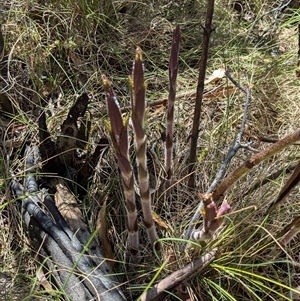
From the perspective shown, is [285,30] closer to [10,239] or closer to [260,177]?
[260,177]

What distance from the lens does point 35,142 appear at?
5.89ft

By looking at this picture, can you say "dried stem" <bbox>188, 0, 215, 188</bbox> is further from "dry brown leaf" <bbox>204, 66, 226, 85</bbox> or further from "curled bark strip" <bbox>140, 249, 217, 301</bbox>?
"dry brown leaf" <bbox>204, 66, 226, 85</bbox>

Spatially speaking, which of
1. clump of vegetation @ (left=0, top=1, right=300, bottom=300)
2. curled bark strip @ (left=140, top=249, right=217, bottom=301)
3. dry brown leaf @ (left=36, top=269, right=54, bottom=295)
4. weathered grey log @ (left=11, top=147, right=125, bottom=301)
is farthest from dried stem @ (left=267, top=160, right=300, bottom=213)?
dry brown leaf @ (left=36, top=269, right=54, bottom=295)

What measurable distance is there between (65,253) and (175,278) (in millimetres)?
334

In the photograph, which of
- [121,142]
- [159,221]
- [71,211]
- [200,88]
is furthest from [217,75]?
[121,142]

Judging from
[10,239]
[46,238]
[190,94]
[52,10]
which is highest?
[52,10]

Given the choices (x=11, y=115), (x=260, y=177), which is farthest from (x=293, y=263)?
(x=11, y=115)

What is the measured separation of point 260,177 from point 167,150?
345 mm

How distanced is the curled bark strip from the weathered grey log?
0.27 ft

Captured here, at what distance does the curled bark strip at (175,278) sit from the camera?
133 centimetres

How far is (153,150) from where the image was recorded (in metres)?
1.67

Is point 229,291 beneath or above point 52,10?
beneath

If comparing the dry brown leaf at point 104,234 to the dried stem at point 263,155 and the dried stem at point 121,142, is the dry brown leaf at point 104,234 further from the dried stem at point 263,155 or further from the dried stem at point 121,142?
the dried stem at point 263,155

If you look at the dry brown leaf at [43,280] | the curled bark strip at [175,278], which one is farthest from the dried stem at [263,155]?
the dry brown leaf at [43,280]
